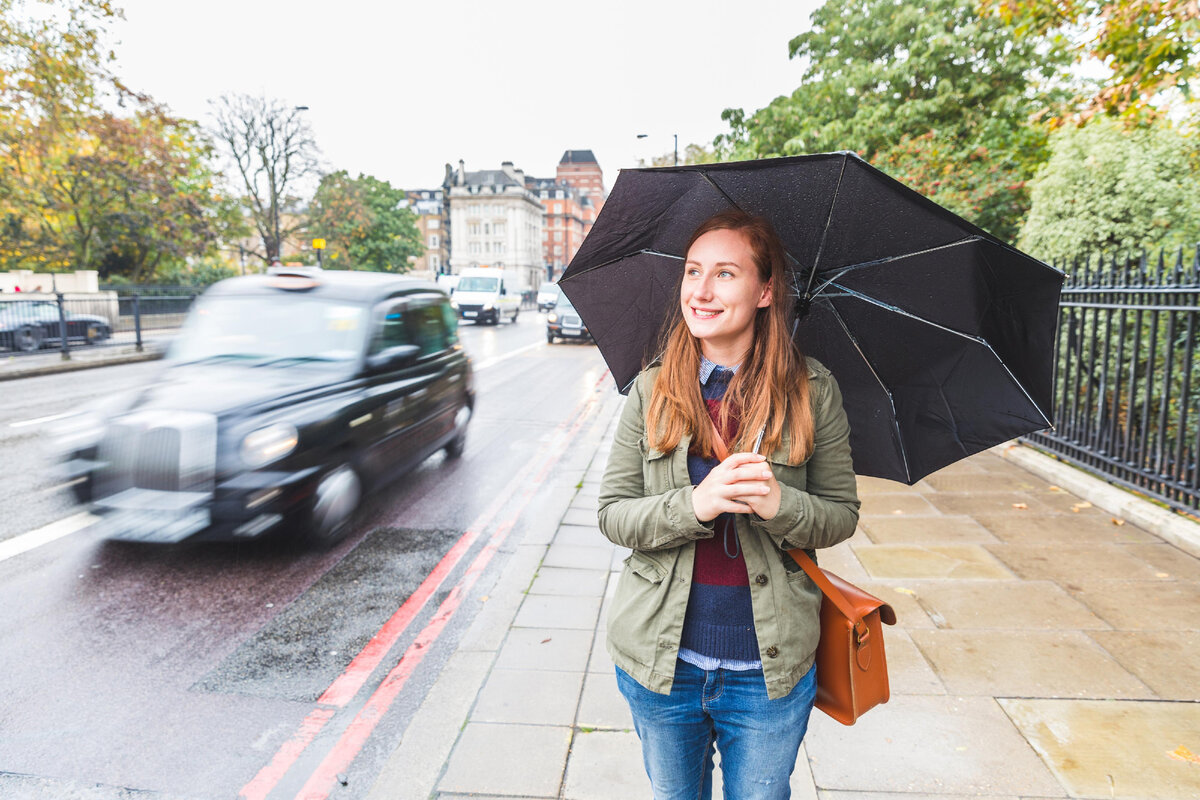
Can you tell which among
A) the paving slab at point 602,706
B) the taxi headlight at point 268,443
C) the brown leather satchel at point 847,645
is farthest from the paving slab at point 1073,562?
the taxi headlight at point 268,443

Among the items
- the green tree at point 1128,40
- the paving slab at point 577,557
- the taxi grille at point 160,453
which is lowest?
the paving slab at point 577,557

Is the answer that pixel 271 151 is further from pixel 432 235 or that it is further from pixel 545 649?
pixel 432 235

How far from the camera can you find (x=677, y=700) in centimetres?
157

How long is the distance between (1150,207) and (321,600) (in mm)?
7211

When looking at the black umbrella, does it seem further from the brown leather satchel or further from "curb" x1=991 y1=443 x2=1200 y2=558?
"curb" x1=991 y1=443 x2=1200 y2=558

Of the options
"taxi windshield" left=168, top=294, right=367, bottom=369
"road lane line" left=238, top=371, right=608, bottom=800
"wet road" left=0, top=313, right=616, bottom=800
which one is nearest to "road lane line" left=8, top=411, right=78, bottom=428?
"wet road" left=0, top=313, right=616, bottom=800

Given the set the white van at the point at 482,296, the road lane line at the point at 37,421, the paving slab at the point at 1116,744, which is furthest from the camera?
the white van at the point at 482,296

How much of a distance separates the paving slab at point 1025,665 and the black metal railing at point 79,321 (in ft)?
47.6

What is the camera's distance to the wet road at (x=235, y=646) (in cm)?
273

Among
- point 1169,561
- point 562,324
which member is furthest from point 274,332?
point 562,324

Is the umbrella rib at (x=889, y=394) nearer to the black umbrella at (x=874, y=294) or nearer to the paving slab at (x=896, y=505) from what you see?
the black umbrella at (x=874, y=294)

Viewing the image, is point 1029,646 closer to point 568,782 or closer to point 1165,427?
point 568,782

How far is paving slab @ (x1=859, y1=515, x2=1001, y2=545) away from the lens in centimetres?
489

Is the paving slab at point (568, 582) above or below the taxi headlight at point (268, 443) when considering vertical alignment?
below
